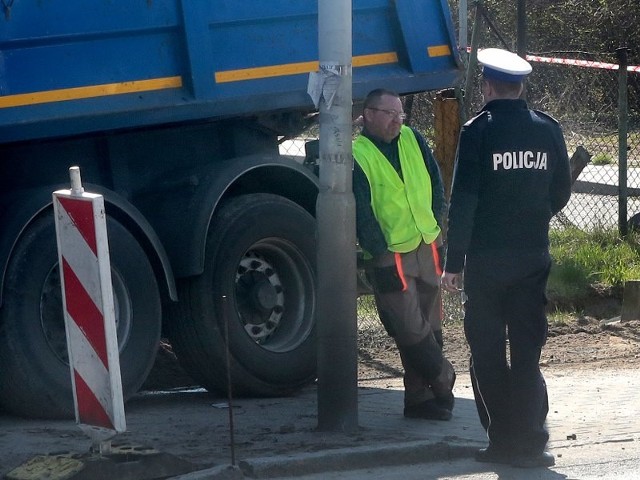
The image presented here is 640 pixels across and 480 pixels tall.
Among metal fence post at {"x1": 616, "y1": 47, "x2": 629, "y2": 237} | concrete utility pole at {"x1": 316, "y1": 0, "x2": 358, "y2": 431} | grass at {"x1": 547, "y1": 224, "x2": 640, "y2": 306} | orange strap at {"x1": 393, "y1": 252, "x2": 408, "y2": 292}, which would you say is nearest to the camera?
concrete utility pole at {"x1": 316, "y1": 0, "x2": 358, "y2": 431}

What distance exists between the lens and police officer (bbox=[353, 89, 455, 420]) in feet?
20.8

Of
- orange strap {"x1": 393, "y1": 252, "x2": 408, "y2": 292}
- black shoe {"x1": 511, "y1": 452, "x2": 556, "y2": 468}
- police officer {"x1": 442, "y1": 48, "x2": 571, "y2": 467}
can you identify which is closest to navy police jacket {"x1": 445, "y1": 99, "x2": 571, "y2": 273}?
police officer {"x1": 442, "y1": 48, "x2": 571, "y2": 467}

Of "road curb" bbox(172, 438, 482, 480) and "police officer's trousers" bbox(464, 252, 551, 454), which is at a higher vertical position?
"police officer's trousers" bbox(464, 252, 551, 454)

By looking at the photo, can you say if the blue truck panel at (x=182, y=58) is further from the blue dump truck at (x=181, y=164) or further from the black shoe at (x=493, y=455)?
the black shoe at (x=493, y=455)

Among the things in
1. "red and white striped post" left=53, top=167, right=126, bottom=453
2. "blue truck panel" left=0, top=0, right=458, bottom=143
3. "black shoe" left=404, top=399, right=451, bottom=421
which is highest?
"blue truck panel" left=0, top=0, right=458, bottom=143

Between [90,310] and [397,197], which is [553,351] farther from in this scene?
[90,310]

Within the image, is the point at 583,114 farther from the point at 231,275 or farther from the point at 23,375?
the point at 23,375

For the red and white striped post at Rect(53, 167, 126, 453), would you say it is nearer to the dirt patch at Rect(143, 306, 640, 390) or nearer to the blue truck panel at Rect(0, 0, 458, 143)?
the blue truck panel at Rect(0, 0, 458, 143)

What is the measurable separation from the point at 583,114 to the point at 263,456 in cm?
1106

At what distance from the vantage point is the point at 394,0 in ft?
24.4

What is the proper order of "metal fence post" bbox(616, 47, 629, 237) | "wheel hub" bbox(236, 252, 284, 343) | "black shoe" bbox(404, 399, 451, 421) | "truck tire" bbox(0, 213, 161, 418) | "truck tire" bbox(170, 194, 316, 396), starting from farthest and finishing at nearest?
"metal fence post" bbox(616, 47, 629, 237)
"wheel hub" bbox(236, 252, 284, 343)
"truck tire" bbox(170, 194, 316, 396)
"black shoe" bbox(404, 399, 451, 421)
"truck tire" bbox(0, 213, 161, 418)

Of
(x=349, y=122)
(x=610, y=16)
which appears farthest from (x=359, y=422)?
(x=610, y=16)

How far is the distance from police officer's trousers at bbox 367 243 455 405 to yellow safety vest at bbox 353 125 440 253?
78mm

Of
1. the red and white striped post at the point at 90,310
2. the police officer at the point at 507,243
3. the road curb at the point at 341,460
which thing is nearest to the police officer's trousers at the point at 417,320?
the road curb at the point at 341,460
